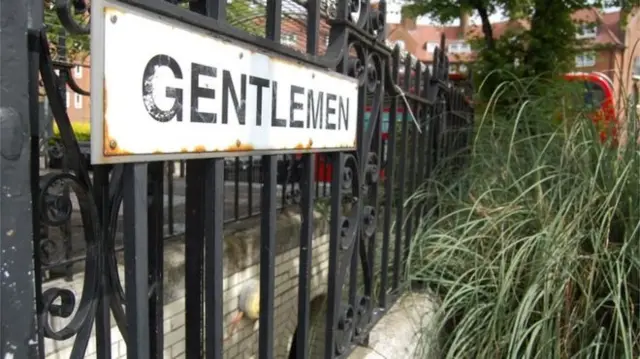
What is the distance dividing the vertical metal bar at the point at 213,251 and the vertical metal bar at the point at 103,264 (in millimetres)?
206

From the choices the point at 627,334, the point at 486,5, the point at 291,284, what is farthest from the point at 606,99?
the point at 486,5

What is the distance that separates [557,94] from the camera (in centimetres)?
317

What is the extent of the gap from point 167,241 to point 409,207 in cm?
130

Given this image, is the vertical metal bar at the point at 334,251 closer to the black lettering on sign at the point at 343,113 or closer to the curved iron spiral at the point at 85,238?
the black lettering on sign at the point at 343,113

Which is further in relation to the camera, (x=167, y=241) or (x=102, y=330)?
(x=167, y=241)

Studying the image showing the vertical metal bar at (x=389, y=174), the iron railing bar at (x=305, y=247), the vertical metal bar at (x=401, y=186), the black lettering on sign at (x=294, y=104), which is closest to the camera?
the black lettering on sign at (x=294, y=104)

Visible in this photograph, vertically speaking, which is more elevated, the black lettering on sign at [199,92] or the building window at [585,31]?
the building window at [585,31]

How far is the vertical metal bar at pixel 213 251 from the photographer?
1230mm

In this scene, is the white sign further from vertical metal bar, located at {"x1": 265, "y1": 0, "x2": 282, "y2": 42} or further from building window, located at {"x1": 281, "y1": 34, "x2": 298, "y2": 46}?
building window, located at {"x1": 281, "y1": 34, "x2": 298, "y2": 46}

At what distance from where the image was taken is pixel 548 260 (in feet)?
7.09

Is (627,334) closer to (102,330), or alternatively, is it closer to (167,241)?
(102,330)

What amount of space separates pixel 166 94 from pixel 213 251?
1.25 feet

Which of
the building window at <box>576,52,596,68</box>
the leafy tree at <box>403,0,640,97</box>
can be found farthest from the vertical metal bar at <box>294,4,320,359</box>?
the building window at <box>576,52,596,68</box>

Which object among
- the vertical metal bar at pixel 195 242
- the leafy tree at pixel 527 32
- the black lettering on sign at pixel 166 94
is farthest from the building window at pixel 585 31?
the black lettering on sign at pixel 166 94
